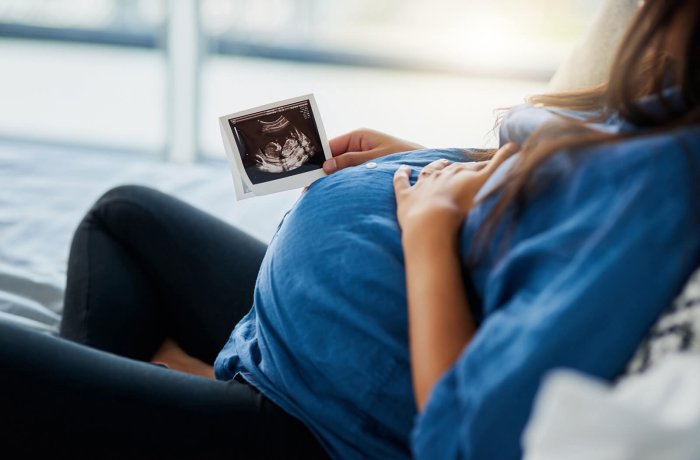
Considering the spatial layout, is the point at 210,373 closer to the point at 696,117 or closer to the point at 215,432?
the point at 215,432

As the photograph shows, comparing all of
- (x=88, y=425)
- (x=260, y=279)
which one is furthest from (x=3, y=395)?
(x=260, y=279)

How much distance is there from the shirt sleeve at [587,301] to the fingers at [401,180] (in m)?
0.31

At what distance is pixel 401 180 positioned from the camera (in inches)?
37.7

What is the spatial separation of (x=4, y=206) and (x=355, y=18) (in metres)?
1.73

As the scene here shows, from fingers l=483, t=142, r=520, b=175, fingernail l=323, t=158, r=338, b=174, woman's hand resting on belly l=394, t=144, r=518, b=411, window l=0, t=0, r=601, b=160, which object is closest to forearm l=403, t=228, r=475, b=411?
woman's hand resting on belly l=394, t=144, r=518, b=411

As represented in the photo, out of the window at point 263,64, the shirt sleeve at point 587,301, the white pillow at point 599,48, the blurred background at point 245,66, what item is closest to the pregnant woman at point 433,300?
the shirt sleeve at point 587,301

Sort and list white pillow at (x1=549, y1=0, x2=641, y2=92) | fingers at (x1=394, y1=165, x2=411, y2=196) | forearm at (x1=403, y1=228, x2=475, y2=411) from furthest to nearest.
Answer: white pillow at (x1=549, y1=0, x2=641, y2=92) < fingers at (x1=394, y1=165, x2=411, y2=196) < forearm at (x1=403, y1=228, x2=475, y2=411)

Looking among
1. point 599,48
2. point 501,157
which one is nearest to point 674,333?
point 501,157

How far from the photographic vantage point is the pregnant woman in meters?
0.60

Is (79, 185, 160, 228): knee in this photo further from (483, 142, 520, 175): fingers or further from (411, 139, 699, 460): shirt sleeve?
(411, 139, 699, 460): shirt sleeve

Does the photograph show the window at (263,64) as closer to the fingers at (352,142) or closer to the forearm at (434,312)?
the fingers at (352,142)

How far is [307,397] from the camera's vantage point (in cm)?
84

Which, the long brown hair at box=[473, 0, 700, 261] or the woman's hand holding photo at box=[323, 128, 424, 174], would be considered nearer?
the long brown hair at box=[473, 0, 700, 261]

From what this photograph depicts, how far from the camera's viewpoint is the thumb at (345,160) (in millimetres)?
1148
